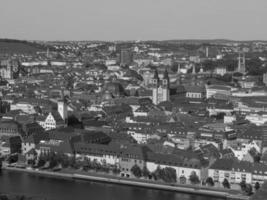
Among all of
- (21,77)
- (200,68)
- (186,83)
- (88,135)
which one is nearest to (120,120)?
(88,135)

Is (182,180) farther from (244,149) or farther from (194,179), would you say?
(244,149)

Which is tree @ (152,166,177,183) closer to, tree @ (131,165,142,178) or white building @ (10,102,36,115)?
tree @ (131,165,142,178)

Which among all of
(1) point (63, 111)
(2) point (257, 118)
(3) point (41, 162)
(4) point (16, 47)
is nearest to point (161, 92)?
(2) point (257, 118)

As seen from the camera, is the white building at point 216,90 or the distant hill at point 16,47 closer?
the white building at point 216,90

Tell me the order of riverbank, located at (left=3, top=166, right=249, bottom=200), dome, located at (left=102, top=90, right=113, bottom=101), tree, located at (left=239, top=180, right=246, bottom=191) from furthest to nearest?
dome, located at (left=102, top=90, right=113, bottom=101) < tree, located at (left=239, top=180, right=246, bottom=191) < riverbank, located at (left=3, top=166, right=249, bottom=200)

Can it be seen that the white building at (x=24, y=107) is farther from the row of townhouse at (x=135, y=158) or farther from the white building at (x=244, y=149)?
the white building at (x=244, y=149)

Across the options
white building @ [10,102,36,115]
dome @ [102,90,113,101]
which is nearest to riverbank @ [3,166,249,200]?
white building @ [10,102,36,115]

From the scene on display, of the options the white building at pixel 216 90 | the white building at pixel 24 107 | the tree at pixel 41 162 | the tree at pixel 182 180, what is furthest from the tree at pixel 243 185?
the white building at pixel 216 90
